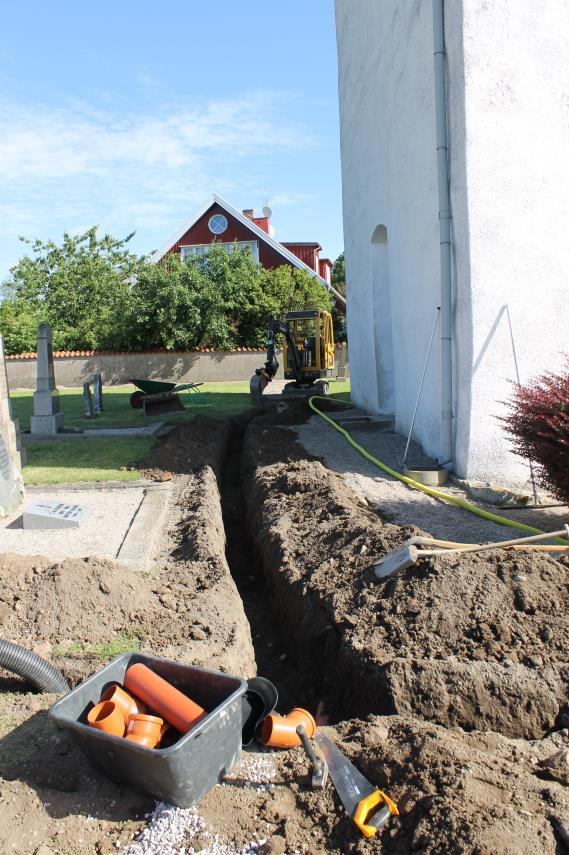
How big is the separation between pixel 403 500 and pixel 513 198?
11.6 ft

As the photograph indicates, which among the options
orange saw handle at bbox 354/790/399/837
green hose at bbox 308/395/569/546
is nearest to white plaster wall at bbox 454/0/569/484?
green hose at bbox 308/395/569/546

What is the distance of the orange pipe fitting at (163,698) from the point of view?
287 cm

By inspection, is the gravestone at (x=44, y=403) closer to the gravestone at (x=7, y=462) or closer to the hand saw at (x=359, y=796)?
the gravestone at (x=7, y=462)

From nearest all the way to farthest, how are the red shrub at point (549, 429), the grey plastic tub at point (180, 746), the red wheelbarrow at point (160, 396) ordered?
the grey plastic tub at point (180, 746) → the red shrub at point (549, 429) → the red wheelbarrow at point (160, 396)

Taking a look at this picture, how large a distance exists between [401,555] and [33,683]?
2301 mm

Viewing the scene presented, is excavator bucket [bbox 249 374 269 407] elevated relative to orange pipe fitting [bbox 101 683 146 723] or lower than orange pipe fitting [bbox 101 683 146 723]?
elevated

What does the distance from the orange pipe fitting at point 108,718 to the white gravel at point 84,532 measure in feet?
9.96

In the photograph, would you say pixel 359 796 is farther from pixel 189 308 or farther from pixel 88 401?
pixel 189 308

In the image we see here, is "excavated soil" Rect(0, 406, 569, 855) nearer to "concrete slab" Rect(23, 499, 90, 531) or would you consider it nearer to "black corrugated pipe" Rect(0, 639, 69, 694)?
"black corrugated pipe" Rect(0, 639, 69, 694)

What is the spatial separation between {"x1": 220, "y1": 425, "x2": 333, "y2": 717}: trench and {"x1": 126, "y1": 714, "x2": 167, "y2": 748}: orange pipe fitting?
1577 millimetres

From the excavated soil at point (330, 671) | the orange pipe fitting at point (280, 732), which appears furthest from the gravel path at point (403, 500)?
the orange pipe fitting at point (280, 732)

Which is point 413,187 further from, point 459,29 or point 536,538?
point 536,538

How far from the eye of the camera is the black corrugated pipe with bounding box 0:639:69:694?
3500 millimetres

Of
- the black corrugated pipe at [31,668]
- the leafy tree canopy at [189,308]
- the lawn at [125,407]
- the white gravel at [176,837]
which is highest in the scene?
the leafy tree canopy at [189,308]
